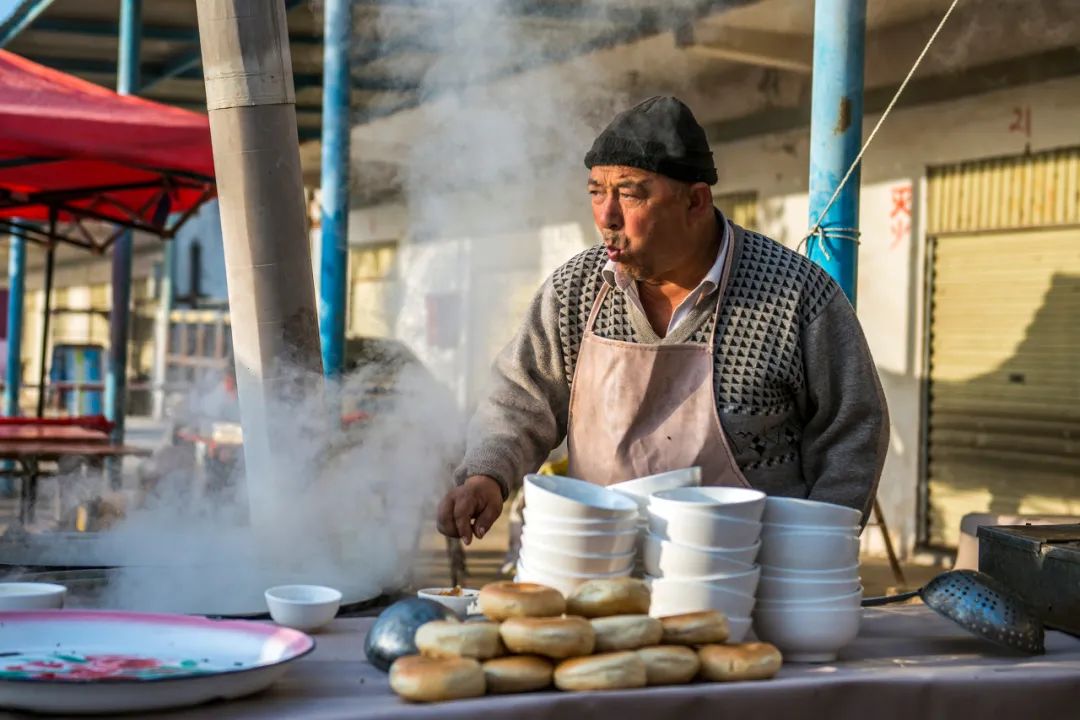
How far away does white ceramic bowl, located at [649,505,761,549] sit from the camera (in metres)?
1.74

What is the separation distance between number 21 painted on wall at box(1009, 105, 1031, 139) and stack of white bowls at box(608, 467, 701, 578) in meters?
5.13

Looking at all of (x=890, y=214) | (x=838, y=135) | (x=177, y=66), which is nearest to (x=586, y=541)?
(x=838, y=135)

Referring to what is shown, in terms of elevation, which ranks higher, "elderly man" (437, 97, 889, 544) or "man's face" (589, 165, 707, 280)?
"man's face" (589, 165, 707, 280)

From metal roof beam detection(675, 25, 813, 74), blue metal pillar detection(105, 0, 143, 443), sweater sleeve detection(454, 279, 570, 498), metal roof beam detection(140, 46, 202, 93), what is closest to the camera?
sweater sleeve detection(454, 279, 570, 498)

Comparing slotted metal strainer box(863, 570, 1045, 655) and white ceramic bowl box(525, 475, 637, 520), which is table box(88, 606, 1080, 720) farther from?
white ceramic bowl box(525, 475, 637, 520)

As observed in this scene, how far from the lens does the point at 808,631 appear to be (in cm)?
181

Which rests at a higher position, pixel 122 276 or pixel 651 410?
pixel 122 276

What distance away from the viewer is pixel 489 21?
6.82 m

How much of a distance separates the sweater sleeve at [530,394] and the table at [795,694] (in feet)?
1.73

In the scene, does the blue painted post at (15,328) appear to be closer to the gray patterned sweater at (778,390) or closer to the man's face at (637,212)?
the gray patterned sweater at (778,390)

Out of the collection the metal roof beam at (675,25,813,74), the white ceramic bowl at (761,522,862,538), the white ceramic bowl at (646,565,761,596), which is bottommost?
the white ceramic bowl at (646,565,761,596)

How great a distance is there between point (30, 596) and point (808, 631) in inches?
46.7

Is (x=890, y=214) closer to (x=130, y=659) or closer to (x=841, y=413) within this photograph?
(x=841, y=413)

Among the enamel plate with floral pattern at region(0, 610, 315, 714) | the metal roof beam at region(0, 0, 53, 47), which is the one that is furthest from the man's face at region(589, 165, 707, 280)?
the metal roof beam at region(0, 0, 53, 47)
